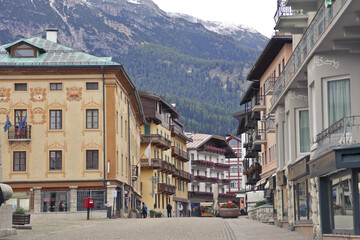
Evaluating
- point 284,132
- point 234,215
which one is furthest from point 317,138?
point 234,215

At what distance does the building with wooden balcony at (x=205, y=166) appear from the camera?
129625mm

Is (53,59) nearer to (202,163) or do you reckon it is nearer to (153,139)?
(153,139)

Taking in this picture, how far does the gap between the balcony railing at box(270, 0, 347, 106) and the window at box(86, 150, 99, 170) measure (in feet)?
92.3

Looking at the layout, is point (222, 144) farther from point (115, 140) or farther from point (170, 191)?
point (115, 140)

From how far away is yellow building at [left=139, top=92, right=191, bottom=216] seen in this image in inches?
3649

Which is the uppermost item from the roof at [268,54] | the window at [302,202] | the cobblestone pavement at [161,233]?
the roof at [268,54]

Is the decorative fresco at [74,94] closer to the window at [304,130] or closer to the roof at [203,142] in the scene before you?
the window at [304,130]

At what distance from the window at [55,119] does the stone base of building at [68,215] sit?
26.4 feet

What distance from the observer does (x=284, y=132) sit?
34.2m

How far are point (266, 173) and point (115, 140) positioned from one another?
14.4m

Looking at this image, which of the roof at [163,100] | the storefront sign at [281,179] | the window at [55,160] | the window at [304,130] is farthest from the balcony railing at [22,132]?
the window at [304,130]

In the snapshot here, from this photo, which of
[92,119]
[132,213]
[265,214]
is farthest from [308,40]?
[132,213]

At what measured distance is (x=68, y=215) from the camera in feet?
180

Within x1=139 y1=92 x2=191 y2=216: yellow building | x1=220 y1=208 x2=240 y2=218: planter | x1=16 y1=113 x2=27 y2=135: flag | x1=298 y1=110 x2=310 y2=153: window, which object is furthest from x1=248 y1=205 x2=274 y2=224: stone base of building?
x1=139 y1=92 x2=191 y2=216: yellow building
